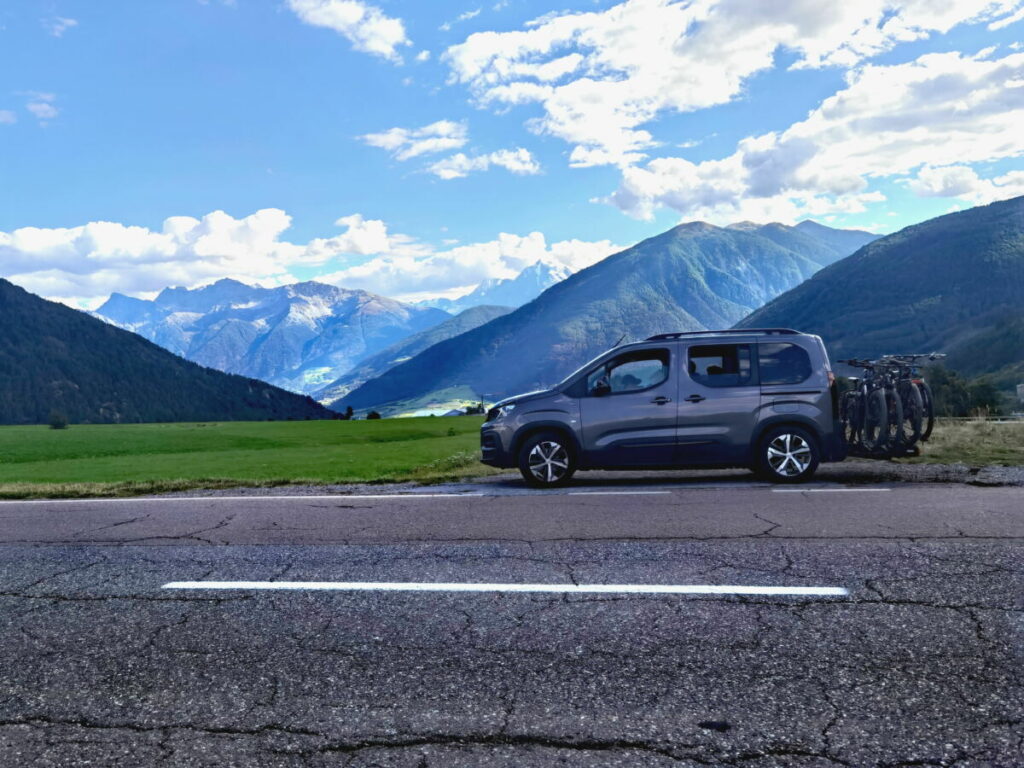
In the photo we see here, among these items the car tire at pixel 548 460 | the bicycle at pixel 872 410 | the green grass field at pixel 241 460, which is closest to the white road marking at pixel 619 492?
the car tire at pixel 548 460

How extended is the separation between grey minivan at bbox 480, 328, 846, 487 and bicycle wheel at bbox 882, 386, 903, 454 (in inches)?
78.5

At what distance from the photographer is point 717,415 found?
11609 mm

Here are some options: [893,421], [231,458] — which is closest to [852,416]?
[893,421]

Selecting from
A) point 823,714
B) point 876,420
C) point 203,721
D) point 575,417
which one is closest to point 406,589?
point 203,721

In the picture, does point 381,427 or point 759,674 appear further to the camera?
point 381,427

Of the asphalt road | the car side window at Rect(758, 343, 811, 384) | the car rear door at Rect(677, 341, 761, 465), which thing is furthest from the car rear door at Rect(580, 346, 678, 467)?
the asphalt road

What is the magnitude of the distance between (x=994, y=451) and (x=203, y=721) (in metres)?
15.3

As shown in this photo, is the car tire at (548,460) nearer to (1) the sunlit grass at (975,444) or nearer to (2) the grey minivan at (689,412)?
(2) the grey minivan at (689,412)

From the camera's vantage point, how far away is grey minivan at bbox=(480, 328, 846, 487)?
38.0 ft

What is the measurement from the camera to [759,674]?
4113 millimetres

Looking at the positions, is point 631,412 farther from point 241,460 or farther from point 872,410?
point 241,460

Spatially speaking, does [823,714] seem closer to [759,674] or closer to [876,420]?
[759,674]

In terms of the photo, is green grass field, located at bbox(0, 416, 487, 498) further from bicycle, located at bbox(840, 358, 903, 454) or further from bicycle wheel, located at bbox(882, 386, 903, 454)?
bicycle wheel, located at bbox(882, 386, 903, 454)

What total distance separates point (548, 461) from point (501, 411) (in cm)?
119
